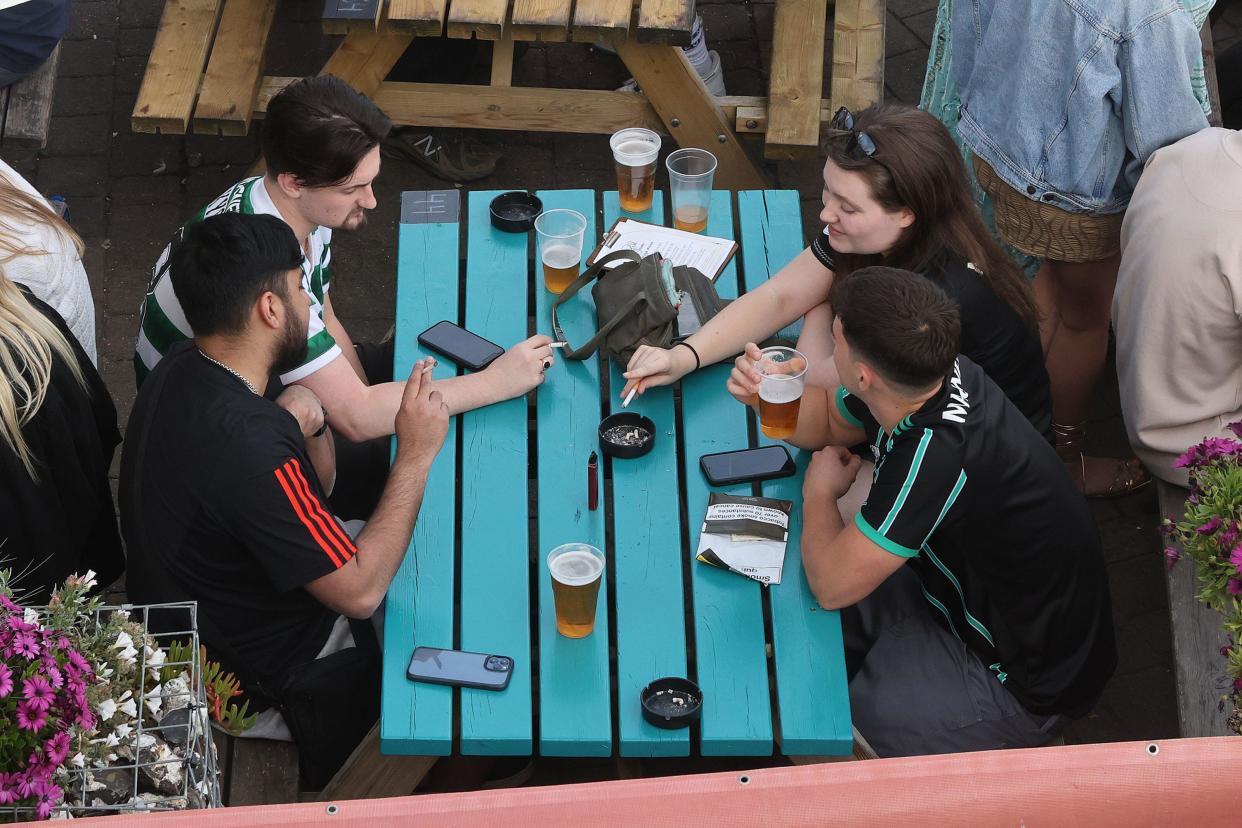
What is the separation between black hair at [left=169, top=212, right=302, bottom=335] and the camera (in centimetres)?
262

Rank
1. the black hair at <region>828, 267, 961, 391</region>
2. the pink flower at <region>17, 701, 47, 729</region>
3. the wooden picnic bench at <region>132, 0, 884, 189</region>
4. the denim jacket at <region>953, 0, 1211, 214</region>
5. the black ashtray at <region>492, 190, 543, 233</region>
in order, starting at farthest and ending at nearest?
1. the wooden picnic bench at <region>132, 0, 884, 189</region>
2. the black ashtray at <region>492, 190, 543, 233</region>
3. the denim jacket at <region>953, 0, 1211, 214</region>
4. the black hair at <region>828, 267, 961, 391</region>
5. the pink flower at <region>17, 701, 47, 729</region>

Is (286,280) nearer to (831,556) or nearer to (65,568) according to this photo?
(65,568)

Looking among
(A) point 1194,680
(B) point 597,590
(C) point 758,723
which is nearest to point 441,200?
(B) point 597,590

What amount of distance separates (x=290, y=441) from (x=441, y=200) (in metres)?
1.29

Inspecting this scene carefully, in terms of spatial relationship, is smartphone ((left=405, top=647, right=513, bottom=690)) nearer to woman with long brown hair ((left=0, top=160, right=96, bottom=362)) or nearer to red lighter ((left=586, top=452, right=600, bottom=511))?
red lighter ((left=586, top=452, right=600, bottom=511))

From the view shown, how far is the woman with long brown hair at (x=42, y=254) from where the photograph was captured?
2938mm

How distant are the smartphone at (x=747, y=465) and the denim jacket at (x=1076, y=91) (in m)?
1.29

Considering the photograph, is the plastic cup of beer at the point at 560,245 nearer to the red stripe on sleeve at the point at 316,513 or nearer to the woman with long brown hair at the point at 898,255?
the woman with long brown hair at the point at 898,255

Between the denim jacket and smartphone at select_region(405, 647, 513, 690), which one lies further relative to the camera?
the denim jacket

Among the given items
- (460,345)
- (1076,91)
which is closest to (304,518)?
(460,345)

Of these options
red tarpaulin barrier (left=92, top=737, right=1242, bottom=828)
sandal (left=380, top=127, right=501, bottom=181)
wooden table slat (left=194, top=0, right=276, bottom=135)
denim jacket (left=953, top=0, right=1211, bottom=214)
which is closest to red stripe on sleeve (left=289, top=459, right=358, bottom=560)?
red tarpaulin barrier (left=92, top=737, right=1242, bottom=828)

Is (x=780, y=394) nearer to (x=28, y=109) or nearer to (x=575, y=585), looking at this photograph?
(x=575, y=585)

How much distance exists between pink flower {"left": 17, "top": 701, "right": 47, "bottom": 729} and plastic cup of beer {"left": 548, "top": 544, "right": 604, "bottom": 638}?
1042 millimetres

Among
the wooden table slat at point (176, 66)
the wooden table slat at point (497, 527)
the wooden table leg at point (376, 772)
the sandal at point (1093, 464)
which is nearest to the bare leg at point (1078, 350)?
the sandal at point (1093, 464)
